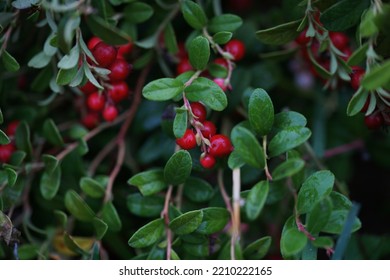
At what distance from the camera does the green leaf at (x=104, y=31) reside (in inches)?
43.5

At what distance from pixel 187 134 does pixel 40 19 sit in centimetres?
54

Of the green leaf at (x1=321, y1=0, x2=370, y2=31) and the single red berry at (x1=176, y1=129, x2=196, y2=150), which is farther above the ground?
the green leaf at (x1=321, y1=0, x2=370, y2=31)

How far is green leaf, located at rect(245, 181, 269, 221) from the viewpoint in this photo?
103 centimetres

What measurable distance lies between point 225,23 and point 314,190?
0.47 meters

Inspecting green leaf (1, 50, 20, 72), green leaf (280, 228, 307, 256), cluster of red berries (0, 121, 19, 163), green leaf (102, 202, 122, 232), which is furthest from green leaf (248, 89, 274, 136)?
cluster of red berries (0, 121, 19, 163)

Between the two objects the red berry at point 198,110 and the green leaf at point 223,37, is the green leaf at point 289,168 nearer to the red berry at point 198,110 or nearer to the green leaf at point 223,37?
the red berry at point 198,110

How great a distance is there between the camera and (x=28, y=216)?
4.96 feet

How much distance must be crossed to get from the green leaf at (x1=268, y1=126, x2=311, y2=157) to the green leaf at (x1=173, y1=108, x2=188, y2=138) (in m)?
0.19

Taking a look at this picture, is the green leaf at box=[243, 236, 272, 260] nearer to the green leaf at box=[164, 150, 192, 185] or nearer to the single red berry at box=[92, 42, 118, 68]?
the green leaf at box=[164, 150, 192, 185]

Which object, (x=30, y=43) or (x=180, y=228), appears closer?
(x=180, y=228)

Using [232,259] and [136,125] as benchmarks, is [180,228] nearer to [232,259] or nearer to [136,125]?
[232,259]

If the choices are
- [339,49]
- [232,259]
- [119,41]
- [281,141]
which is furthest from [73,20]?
[339,49]

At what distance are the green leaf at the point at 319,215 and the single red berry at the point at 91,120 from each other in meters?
0.73

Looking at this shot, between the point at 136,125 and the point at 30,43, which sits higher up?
the point at 30,43
